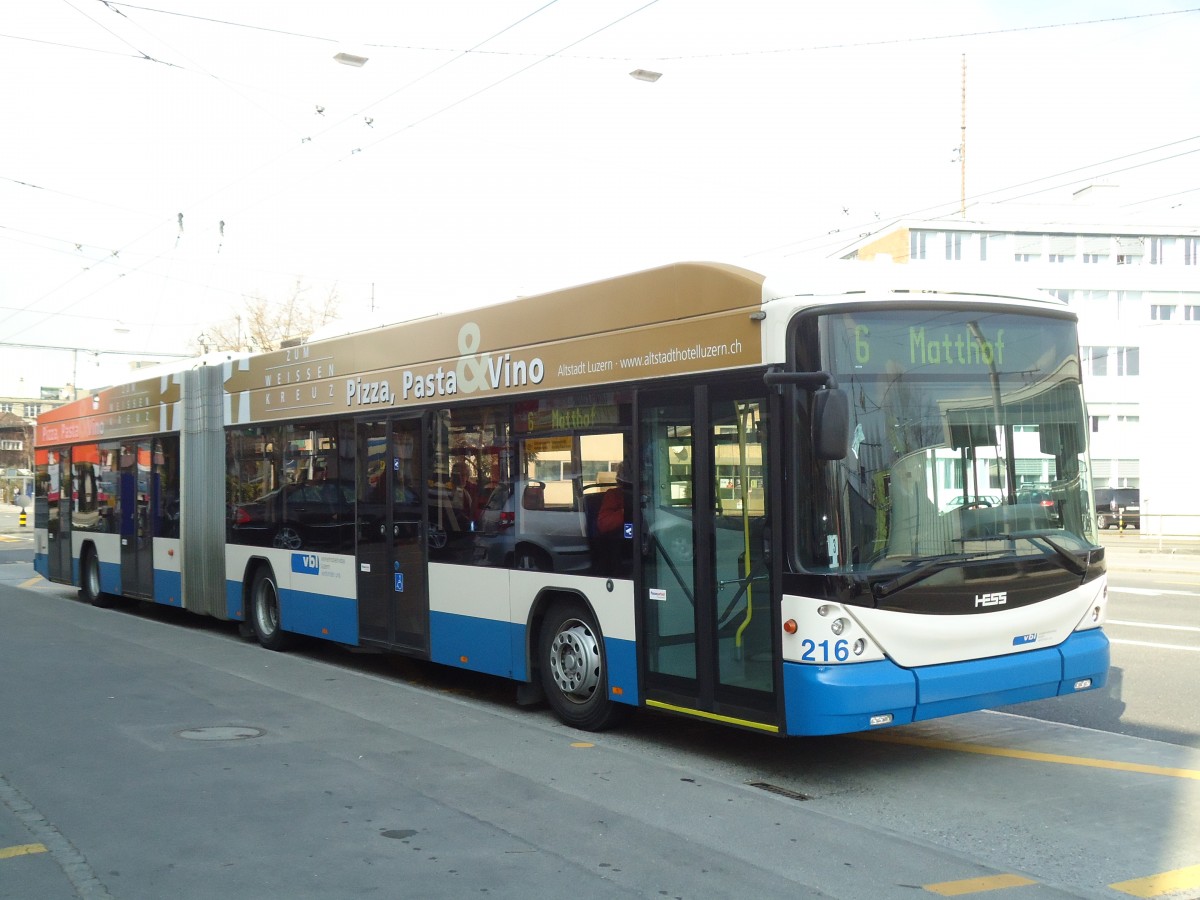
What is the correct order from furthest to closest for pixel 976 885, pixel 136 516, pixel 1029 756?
pixel 136 516 < pixel 1029 756 < pixel 976 885

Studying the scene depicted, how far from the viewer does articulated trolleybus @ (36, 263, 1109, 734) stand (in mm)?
6723

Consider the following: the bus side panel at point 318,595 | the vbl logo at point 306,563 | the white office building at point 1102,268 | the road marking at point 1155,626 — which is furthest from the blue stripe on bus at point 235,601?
the white office building at point 1102,268

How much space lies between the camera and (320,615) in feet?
39.5

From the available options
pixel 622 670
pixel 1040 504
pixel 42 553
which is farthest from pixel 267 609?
pixel 42 553

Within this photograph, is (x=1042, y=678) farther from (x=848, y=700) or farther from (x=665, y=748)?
(x=665, y=748)

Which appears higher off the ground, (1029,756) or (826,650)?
(826,650)

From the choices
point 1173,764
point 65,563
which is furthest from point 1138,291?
point 1173,764

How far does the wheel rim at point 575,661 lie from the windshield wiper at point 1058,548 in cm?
282

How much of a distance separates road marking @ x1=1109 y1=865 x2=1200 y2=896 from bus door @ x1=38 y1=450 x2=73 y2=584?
17512 mm

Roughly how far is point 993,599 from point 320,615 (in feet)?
23.6

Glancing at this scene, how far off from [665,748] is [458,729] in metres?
1.55

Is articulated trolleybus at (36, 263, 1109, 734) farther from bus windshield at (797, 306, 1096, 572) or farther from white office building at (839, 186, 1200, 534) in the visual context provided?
white office building at (839, 186, 1200, 534)

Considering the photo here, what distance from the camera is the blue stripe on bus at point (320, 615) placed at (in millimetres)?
11516

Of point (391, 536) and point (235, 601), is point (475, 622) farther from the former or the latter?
point (235, 601)
